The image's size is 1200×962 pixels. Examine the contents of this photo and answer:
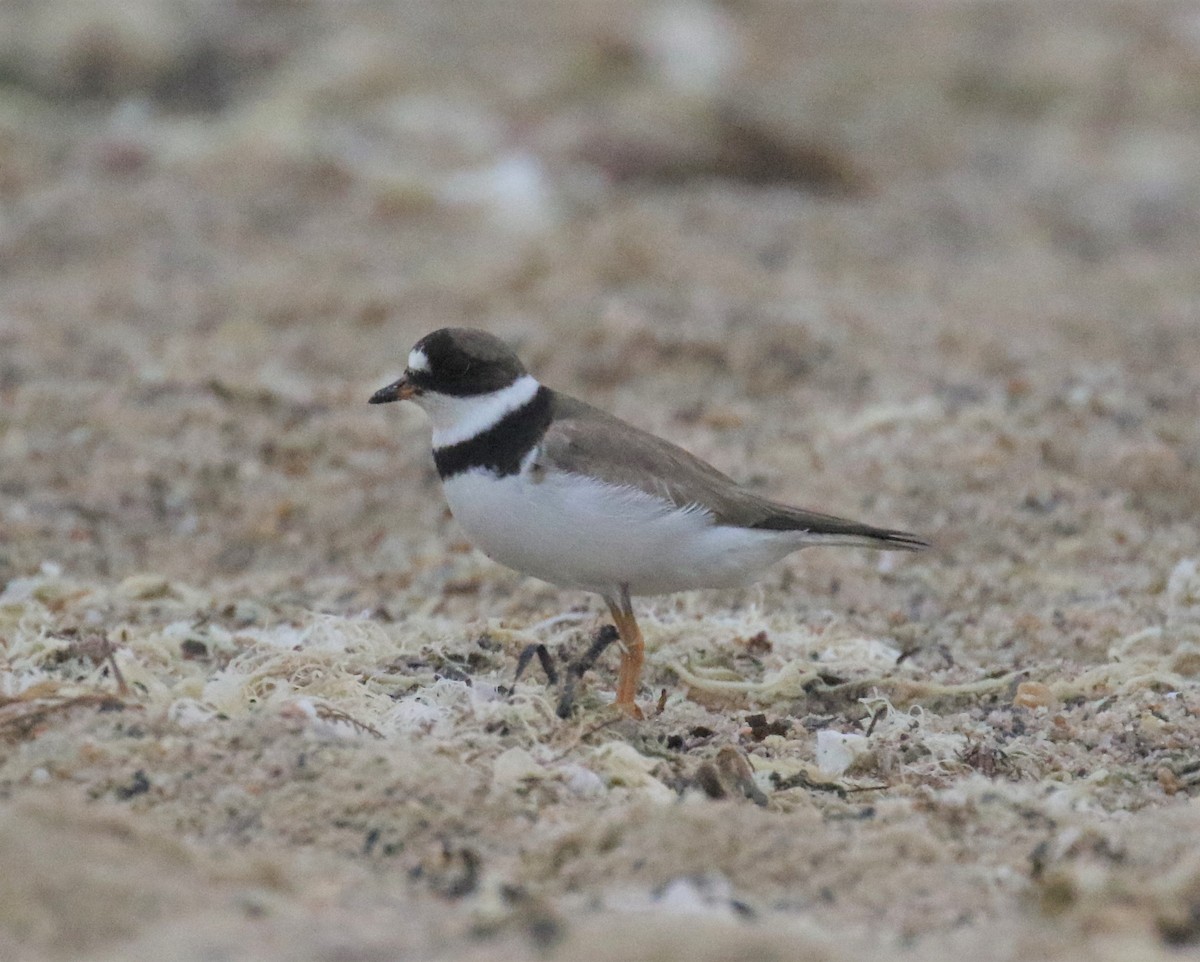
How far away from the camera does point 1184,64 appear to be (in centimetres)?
1648

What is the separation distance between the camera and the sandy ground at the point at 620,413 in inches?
132

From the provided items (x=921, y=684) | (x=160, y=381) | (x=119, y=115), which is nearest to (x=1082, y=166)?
(x=119, y=115)

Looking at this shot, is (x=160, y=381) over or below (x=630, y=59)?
below

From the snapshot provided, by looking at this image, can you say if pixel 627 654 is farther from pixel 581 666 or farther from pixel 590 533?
pixel 590 533

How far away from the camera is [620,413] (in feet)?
25.7

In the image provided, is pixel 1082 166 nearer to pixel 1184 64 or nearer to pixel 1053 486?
pixel 1184 64

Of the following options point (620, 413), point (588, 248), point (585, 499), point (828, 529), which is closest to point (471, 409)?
point (585, 499)

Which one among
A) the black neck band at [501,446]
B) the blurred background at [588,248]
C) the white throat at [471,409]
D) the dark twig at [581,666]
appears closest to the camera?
the dark twig at [581,666]

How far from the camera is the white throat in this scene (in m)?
4.68

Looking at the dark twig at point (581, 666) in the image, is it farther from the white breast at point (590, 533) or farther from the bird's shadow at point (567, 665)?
the white breast at point (590, 533)

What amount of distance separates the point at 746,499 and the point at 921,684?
2.33 ft

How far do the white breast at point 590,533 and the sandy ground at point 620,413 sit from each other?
1.01 ft

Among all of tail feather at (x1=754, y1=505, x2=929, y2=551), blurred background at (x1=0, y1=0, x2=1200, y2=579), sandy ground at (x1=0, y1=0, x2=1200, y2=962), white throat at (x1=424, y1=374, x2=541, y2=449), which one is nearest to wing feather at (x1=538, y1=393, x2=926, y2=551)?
tail feather at (x1=754, y1=505, x2=929, y2=551)

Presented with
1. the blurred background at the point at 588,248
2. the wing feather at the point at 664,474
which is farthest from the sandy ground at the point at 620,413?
the wing feather at the point at 664,474
